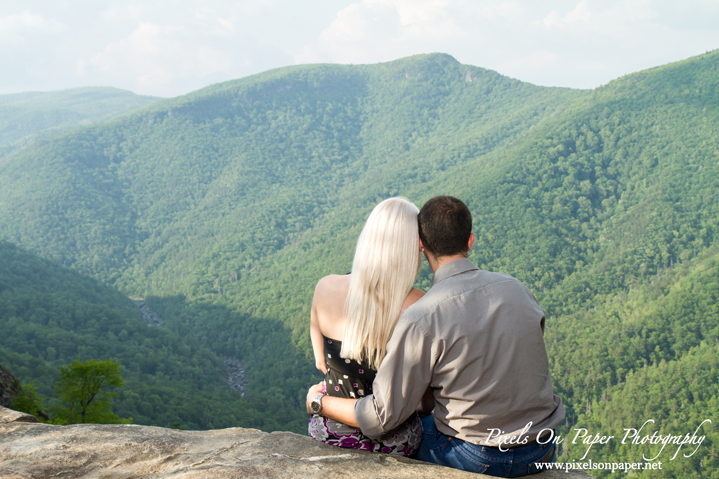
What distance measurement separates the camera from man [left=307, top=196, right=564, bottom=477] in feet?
8.80

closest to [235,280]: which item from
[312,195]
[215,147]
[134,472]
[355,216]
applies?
[355,216]

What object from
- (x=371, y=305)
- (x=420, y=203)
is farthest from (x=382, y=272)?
(x=420, y=203)

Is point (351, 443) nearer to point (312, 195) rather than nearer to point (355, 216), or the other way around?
point (355, 216)

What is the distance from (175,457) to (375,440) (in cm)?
157

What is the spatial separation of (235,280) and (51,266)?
36897 mm

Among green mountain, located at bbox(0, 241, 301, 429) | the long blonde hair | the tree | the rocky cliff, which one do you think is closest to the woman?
the long blonde hair

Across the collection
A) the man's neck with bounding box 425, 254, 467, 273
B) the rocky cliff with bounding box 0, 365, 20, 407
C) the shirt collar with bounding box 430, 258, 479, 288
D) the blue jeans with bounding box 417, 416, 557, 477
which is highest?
the man's neck with bounding box 425, 254, 467, 273

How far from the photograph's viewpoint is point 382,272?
118 inches

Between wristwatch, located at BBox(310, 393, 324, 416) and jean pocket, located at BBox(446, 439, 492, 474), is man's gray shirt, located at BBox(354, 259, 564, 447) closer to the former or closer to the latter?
jean pocket, located at BBox(446, 439, 492, 474)

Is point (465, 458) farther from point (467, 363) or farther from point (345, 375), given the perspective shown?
point (345, 375)

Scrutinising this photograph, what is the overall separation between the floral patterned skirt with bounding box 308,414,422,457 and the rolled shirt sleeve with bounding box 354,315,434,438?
493 millimetres

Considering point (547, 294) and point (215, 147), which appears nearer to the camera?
point (547, 294)

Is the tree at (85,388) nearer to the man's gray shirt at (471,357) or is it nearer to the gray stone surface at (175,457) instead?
the gray stone surface at (175,457)

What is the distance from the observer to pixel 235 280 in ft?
322
